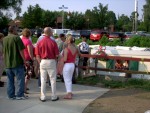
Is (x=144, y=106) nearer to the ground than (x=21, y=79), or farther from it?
nearer to the ground

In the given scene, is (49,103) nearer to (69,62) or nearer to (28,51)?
(69,62)

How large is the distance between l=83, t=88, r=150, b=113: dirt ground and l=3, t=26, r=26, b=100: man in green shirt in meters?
1.74

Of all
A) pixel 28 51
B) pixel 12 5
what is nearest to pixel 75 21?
pixel 12 5

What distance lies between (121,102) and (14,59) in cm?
278

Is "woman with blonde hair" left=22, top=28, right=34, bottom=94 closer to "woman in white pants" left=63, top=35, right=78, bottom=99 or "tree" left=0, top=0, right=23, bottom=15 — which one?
"woman in white pants" left=63, top=35, right=78, bottom=99

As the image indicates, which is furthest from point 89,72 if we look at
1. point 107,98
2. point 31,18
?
point 31,18

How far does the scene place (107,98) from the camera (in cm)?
914

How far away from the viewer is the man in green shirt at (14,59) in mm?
8328

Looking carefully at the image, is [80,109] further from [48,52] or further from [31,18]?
[31,18]

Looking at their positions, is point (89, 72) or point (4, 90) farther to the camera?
point (89, 72)

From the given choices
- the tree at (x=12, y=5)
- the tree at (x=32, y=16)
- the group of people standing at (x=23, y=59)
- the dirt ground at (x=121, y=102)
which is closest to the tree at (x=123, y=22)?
the tree at (x=32, y=16)

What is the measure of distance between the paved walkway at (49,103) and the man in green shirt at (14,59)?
333mm

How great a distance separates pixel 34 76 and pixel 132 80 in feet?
10.7

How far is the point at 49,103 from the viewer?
8359 mm
